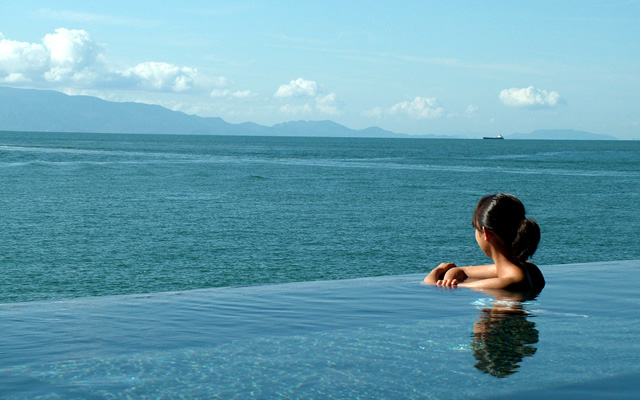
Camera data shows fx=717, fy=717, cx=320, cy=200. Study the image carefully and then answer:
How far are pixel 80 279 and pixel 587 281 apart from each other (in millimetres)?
14082

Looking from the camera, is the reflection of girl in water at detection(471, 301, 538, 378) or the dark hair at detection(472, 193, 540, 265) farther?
the dark hair at detection(472, 193, 540, 265)

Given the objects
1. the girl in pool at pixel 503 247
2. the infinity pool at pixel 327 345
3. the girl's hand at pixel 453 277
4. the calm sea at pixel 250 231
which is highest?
the girl in pool at pixel 503 247

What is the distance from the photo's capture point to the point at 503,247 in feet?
23.8

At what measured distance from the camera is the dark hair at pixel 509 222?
6797 millimetres

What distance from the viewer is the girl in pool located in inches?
269

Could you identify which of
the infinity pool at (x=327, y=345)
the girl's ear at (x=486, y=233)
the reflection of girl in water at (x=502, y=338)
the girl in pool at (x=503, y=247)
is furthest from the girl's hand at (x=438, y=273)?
the girl's ear at (x=486, y=233)

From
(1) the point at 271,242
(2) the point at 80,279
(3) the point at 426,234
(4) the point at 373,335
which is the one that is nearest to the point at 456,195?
(3) the point at 426,234

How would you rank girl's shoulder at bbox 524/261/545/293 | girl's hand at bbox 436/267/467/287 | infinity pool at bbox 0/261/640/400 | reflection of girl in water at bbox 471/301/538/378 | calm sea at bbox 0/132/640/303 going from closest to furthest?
infinity pool at bbox 0/261/640/400 → reflection of girl in water at bbox 471/301/538/378 → girl's shoulder at bbox 524/261/545/293 → girl's hand at bbox 436/267/467/287 → calm sea at bbox 0/132/640/303

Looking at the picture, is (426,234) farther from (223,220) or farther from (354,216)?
(223,220)

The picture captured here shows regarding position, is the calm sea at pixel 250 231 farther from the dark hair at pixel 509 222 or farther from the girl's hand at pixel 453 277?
the dark hair at pixel 509 222

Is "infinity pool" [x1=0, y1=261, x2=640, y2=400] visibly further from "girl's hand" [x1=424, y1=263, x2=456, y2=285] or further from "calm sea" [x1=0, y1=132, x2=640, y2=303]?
"calm sea" [x1=0, y1=132, x2=640, y2=303]

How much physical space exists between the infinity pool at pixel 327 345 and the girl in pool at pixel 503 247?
8.6 inches

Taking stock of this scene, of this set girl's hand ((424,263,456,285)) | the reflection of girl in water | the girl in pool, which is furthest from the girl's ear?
girl's hand ((424,263,456,285))

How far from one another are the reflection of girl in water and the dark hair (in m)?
0.67
